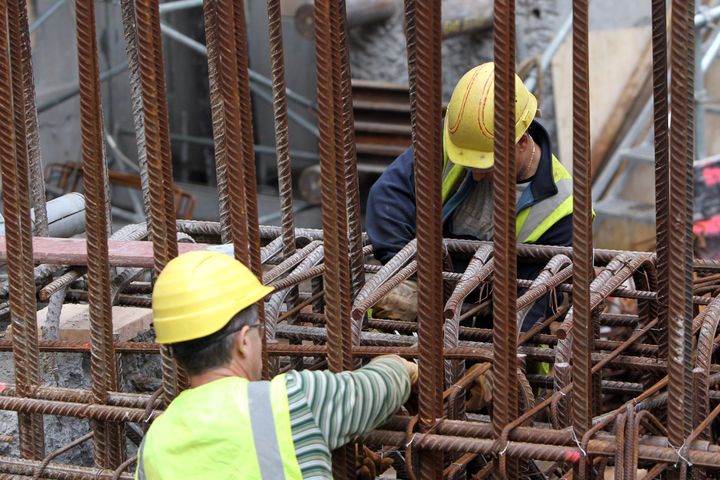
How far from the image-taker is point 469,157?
4.25 meters

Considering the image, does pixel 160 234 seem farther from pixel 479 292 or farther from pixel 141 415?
pixel 479 292

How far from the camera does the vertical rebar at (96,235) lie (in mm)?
3207

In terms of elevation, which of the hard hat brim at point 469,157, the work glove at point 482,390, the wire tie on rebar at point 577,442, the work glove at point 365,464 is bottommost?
the work glove at point 365,464

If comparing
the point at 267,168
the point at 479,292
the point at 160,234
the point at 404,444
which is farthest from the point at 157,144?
the point at 267,168

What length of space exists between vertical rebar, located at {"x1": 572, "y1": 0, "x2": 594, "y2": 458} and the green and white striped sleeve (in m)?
0.46

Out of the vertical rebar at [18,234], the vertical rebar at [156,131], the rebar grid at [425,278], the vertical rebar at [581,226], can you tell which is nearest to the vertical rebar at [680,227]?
the rebar grid at [425,278]

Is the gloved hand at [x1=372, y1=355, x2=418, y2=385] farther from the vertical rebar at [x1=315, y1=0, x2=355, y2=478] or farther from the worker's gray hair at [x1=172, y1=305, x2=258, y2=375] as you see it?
the worker's gray hair at [x1=172, y1=305, x2=258, y2=375]

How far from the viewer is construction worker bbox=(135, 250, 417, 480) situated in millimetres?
2744

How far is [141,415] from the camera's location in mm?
3373

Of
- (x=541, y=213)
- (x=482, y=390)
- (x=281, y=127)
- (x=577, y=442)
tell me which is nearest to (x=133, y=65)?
(x=281, y=127)

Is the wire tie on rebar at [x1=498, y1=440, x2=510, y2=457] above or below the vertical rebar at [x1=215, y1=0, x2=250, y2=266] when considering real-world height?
below

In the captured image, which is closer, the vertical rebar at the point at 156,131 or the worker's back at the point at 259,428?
the worker's back at the point at 259,428

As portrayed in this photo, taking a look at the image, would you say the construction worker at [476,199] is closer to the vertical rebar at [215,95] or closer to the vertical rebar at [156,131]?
the vertical rebar at [215,95]

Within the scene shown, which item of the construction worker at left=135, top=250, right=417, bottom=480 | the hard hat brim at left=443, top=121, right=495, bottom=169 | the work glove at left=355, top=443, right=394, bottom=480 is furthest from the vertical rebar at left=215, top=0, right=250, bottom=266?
the hard hat brim at left=443, top=121, right=495, bottom=169
